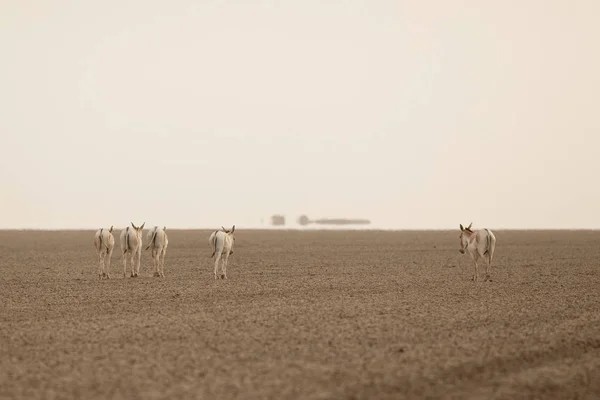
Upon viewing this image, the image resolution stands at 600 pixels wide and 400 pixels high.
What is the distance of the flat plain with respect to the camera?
10453 mm

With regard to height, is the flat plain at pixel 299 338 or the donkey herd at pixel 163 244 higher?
the donkey herd at pixel 163 244

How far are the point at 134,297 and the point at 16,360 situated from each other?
28.3 feet

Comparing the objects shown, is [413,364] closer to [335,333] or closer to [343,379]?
[343,379]

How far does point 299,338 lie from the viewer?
1396 centimetres

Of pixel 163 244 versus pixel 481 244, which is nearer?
pixel 481 244

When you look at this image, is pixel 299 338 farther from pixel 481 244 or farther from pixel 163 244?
pixel 163 244

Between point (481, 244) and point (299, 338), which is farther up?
point (481, 244)

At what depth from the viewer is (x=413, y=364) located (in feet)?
38.4

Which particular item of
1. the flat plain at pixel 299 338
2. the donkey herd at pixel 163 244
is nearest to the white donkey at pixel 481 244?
the donkey herd at pixel 163 244

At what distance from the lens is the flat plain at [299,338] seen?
34.3 feet

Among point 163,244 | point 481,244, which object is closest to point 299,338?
point 481,244

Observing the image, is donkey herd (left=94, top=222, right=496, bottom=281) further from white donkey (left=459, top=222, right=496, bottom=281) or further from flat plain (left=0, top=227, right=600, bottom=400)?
flat plain (left=0, top=227, right=600, bottom=400)

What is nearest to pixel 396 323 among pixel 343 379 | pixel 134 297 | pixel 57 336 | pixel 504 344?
pixel 504 344

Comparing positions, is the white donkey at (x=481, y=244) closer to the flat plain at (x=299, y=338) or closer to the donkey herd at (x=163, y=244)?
the donkey herd at (x=163, y=244)
